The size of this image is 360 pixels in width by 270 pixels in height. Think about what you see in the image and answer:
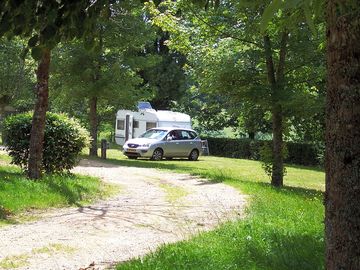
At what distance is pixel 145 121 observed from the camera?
30031 millimetres

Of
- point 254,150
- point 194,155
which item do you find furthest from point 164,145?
point 254,150

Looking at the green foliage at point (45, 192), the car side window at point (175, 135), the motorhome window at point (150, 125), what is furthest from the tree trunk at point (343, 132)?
the motorhome window at point (150, 125)

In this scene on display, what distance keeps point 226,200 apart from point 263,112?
17.5ft

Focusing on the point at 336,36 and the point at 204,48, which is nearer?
the point at 336,36

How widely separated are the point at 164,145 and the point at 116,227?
16961 millimetres

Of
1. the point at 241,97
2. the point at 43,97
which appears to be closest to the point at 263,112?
the point at 241,97

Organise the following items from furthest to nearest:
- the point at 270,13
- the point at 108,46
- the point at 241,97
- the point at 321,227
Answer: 1. the point at 108,46
2. the point at 241,97
3. the point at 321,227
4. the point at 270,13

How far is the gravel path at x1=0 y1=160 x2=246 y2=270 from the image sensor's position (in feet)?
18.8

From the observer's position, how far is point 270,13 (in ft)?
5.25

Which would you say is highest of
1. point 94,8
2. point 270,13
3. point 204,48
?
point 204,48

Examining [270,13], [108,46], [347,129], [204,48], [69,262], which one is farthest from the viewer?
[108,46]

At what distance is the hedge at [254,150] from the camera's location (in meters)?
27.8

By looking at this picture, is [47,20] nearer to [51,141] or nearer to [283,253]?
[283,253]

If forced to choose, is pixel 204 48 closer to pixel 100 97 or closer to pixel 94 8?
pixel 100 97
